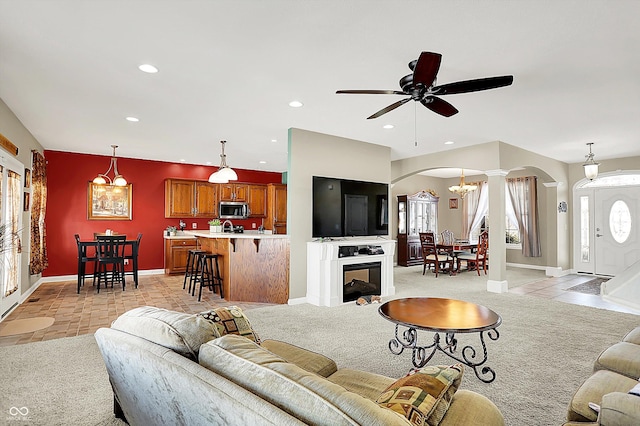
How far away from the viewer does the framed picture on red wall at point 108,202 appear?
7453mm

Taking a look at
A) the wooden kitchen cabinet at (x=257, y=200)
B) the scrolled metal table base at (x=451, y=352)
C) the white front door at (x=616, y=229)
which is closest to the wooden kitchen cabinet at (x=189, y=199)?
the wooden kitchen cabinet at (x=257, y=200)

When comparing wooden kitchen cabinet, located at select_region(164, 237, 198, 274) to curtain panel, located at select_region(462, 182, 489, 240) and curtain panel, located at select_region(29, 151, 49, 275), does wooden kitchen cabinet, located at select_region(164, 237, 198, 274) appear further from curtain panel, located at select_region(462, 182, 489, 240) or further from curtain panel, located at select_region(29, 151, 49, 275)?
curtain panel, located at select_region(462, 182, 489, 240)

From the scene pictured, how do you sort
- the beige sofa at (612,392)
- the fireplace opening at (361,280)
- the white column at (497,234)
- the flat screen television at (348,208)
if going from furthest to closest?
1. the white column at (497,234)
2. the flat screen television at (348,208)
3. the fireplace opening at (361,280)
4. the beige sofa at (612,392)

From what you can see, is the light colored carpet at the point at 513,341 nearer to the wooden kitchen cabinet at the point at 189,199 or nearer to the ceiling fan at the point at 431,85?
the ceiling fan at the point at 431,85

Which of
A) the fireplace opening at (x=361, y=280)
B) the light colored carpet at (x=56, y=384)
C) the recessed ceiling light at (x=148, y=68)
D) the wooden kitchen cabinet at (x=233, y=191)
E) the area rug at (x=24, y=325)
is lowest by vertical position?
the area rug at (x=24, y=325)

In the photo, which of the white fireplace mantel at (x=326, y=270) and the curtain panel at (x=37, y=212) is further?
the curtain panel at (x=37, y=212)

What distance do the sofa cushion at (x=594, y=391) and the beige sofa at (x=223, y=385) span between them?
0.56m

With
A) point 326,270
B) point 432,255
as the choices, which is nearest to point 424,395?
point 326,270

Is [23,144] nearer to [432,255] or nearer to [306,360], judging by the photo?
[306,360]

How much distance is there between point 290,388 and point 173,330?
0.63 meters

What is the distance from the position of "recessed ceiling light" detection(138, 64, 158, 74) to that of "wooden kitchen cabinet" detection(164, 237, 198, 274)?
200 inches

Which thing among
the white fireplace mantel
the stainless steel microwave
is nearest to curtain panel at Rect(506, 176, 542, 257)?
the white fireplace mantel

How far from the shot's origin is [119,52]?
293 centimetres

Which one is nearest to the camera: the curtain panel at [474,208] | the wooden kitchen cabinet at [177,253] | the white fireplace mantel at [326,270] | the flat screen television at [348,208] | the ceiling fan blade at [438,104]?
the ceiling fan blade at [438,104]
